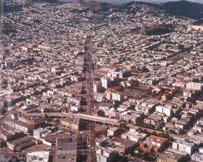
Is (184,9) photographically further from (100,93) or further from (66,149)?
(66,149)

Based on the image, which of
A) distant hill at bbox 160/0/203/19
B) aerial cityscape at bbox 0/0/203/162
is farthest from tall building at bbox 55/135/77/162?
distant hill at bbox 160/0/203/19

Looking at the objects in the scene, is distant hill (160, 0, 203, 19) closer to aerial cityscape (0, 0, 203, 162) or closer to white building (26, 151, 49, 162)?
aerial cityscape (0, 0, 203, 162)

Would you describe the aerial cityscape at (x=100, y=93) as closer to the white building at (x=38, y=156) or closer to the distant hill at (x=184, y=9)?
the white building at (x=38, y=156)

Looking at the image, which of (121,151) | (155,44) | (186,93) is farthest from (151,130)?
(155,44)

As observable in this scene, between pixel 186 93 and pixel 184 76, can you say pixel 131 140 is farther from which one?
pixel 184 76

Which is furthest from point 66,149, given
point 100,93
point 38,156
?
point 100,93
